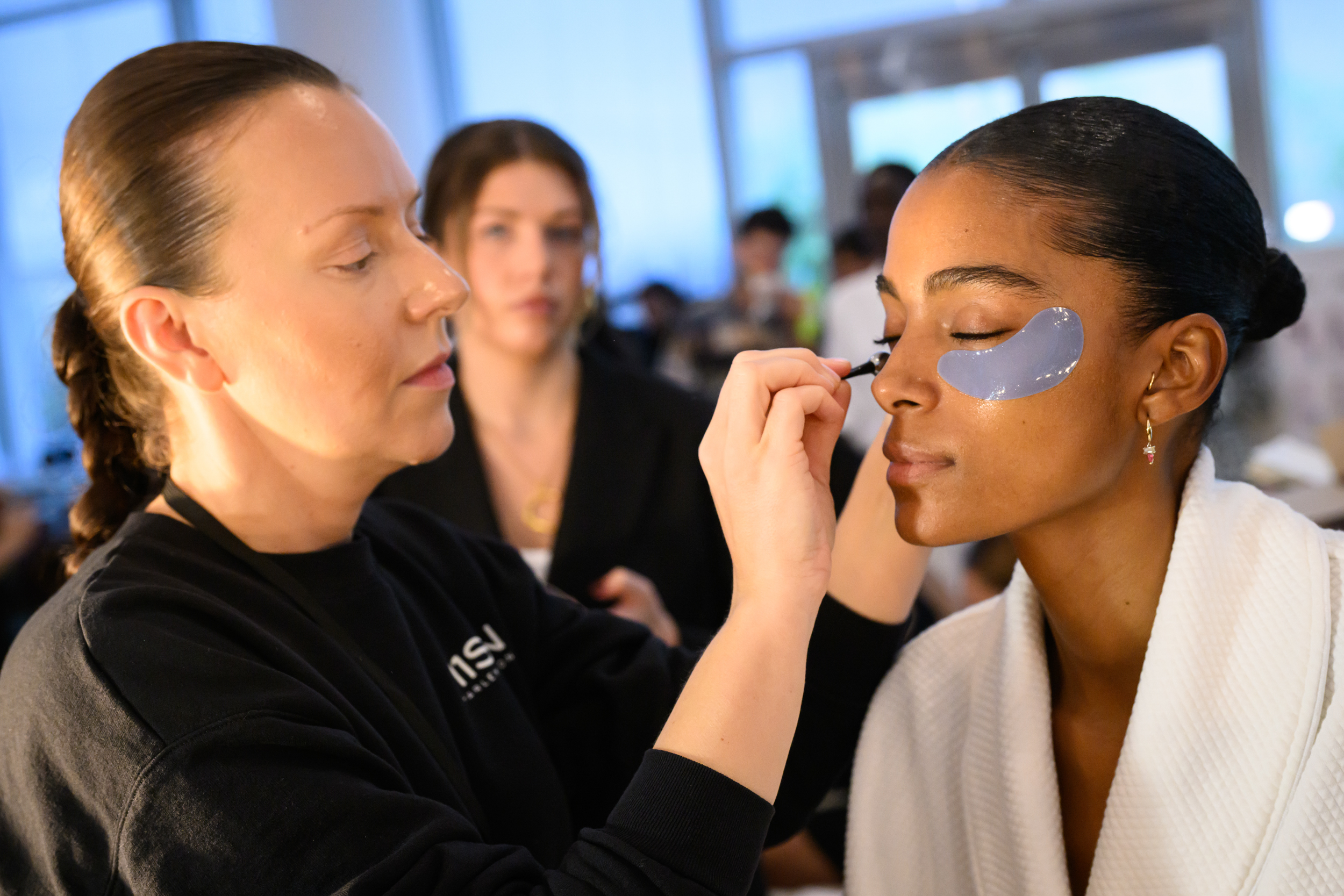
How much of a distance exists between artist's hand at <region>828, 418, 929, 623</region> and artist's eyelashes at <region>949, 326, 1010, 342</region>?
152mm

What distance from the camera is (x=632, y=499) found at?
1670 mm

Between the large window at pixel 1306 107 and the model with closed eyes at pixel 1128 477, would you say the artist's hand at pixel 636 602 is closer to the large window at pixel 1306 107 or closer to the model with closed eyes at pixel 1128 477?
the model with closed eyes at pixel 1128 477

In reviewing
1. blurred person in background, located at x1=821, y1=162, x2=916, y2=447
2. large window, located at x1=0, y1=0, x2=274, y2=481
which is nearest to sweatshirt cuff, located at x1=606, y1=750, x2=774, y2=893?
blurred person in background, located at x1=821, y1=162, x2=916, y2=447

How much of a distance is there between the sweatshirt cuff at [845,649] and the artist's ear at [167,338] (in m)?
0.60

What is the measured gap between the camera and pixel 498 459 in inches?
70.7

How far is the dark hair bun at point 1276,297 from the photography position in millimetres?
970

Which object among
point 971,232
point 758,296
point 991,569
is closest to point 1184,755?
point 971,232

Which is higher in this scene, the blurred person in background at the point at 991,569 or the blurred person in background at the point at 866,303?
the blurred person in background at the point at 866,303

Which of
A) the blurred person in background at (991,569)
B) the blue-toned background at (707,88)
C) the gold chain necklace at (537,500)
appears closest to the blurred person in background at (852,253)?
the blurred person in background at (991,569)

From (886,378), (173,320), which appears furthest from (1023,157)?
(173,320)

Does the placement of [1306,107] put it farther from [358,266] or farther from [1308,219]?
[358,266]

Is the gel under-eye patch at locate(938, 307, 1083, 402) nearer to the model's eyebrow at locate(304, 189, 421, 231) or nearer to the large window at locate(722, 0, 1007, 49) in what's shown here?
the model's eyebrow at locate(304, 189, 421, 231)

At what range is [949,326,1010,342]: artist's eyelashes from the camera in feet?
2.93

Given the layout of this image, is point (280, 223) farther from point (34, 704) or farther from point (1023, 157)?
point (1023, 157)
